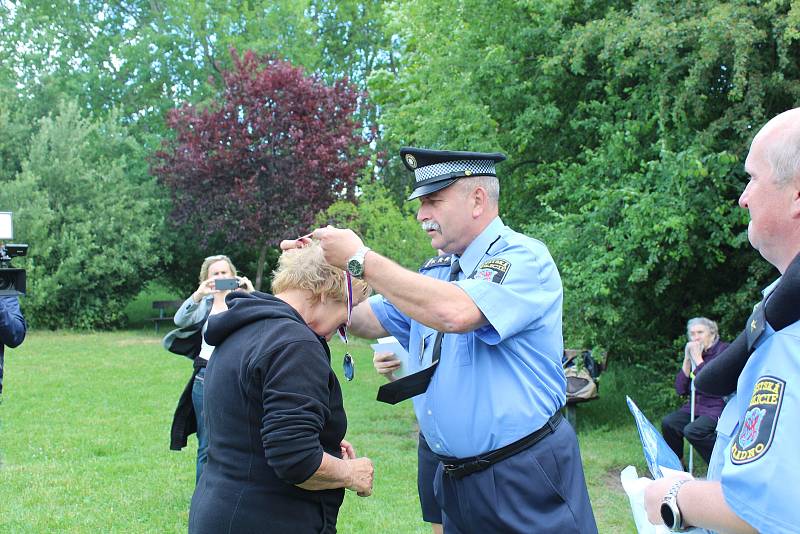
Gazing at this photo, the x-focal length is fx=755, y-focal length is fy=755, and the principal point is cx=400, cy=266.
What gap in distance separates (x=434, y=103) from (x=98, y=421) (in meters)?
6.29

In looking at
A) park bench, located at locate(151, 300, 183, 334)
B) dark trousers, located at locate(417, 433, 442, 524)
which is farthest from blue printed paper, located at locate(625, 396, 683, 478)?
park bench, located at locate(151, 300, 183, 334)

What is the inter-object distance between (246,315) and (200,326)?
11.7ft

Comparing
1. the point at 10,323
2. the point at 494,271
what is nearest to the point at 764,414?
the point at 494,271

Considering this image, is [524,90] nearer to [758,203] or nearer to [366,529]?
[366,529]

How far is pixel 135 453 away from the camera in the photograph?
26.7ft

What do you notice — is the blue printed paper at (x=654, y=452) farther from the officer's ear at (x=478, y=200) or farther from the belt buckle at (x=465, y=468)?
the officer's ear at (x=478, y=200)

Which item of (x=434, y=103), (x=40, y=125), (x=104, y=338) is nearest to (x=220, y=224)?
(x=104, y=338)

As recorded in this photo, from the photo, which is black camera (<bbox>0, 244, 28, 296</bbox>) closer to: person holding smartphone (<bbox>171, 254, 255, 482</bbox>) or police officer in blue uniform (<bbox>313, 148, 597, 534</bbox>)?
person holding smartphone (<bbox>171, 254, 255, 482</bbox>)

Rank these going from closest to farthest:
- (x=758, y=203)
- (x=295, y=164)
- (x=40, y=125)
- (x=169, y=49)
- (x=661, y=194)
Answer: (x=758, y=203) < (x=661, y=194) < (x=295, y=164) < (x=40, y=125) < (x=169, y=49)

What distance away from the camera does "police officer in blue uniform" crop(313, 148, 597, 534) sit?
2564 mm

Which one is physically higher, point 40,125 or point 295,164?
point 40,125

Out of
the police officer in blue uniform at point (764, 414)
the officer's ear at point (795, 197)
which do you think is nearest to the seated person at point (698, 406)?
the police officer in blue uniform at point (764, 414)

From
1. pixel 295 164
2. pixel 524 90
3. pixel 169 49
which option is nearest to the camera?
pixel 524 90

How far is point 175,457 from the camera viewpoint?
7949 mm
